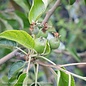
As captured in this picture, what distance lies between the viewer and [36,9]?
0.83 metres

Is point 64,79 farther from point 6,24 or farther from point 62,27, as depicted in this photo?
point 62,27

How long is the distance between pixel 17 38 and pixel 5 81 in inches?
15.4

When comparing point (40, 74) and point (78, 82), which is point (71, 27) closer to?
point (78, 82)

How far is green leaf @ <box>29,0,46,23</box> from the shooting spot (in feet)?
2.72

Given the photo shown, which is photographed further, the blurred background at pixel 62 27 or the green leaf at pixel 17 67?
the blurred background at pixel 62 27

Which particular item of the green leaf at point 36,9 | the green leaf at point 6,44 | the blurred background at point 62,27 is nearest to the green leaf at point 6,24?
the blurred background at point 62,27

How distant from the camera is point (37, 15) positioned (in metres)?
0.83

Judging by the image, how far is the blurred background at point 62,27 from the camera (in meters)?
1.33

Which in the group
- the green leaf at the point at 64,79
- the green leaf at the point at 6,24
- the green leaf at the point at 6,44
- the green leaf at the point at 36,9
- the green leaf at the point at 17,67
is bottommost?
the green leaf at the point at 64,79

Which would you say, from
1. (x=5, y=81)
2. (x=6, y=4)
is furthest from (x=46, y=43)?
(x=6, y=4)

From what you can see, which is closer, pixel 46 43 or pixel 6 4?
pixel 46 43

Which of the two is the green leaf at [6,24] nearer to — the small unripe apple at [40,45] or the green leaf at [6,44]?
the green leaf at [6,44]

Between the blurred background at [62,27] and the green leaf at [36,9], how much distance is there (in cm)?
30

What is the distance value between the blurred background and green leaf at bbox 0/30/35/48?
0.37m
